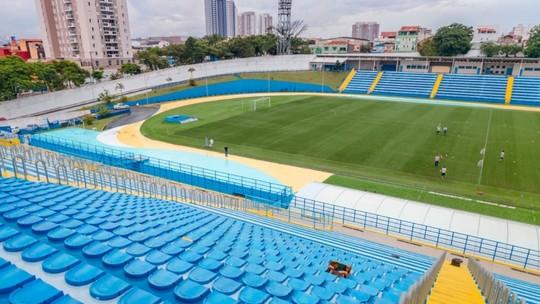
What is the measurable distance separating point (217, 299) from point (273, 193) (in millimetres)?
14515

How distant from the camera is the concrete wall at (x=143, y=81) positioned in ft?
148

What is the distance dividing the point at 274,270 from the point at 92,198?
8.69 meters

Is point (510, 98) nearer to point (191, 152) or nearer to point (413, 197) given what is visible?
point (413, 197)

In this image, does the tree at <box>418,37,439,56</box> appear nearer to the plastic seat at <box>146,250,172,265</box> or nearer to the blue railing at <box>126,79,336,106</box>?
the blue railing at <box>126,79,336,106</box>

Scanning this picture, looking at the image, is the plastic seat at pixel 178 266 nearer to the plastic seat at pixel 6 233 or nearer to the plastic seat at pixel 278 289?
the plastic seat at pixel 278 289

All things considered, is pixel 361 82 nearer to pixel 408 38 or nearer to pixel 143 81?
pixel 143 81

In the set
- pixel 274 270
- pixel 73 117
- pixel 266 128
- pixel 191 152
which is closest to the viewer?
pixel 274 270

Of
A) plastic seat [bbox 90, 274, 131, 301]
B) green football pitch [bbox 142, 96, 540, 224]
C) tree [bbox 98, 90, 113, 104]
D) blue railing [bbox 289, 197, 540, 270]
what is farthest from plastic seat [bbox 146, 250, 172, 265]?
tree [bbox 98, 90, 113, 104]

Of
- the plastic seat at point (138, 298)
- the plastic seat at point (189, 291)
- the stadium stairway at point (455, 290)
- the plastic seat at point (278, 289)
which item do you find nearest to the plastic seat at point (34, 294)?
the plastic seat at point (138, 298)

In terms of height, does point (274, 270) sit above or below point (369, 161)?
above

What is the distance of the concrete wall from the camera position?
148ft

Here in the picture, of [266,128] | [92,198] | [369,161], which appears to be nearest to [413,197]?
[369,161]

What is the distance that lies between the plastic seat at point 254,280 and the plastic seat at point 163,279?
4.37ft

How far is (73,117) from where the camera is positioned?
143ft
